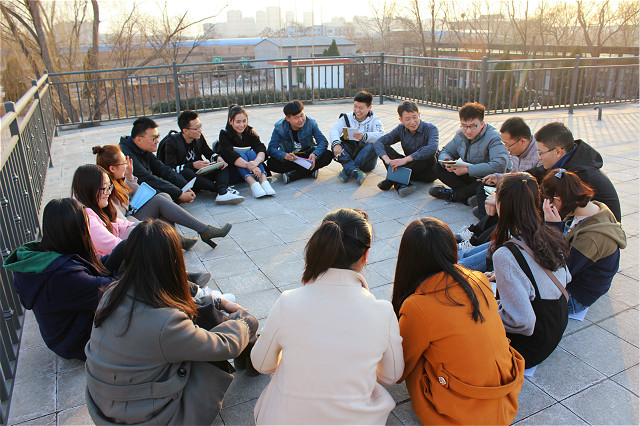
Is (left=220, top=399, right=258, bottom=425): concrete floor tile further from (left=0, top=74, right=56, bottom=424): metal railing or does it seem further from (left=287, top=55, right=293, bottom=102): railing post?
(left=287, top=55, right=293, bottom=102): railing post

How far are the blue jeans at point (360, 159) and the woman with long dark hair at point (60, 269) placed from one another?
3896mm

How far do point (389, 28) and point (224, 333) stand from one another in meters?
31.4

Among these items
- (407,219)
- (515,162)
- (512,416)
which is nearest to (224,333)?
(512,416)

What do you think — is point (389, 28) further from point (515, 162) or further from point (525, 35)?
point (515, 162)

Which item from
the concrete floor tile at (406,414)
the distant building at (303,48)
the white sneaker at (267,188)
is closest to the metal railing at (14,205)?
the concrete floor tile at (406,414)

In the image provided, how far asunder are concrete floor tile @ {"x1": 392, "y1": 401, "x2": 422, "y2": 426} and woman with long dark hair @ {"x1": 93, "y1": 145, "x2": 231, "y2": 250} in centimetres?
236

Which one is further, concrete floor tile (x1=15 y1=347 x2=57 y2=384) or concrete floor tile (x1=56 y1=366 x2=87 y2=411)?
concrete floor tile (x1=15 y1=347 x2=57 y2=384)

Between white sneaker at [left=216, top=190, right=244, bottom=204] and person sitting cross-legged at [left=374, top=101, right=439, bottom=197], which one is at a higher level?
person sitting cross-legged at [left=374, top=101, right=439, bottom=197]

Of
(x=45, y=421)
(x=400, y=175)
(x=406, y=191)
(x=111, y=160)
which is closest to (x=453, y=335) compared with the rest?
(x=45, y=421)

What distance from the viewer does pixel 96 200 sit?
3.24 meters

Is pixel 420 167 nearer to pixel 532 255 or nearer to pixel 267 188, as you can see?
pixel 267 188

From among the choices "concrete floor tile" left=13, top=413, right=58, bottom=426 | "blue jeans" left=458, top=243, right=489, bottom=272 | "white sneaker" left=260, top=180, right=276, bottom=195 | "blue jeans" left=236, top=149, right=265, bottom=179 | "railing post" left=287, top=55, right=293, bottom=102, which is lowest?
"concrete floor tile" left=13, top=413, right=58, bottom=426

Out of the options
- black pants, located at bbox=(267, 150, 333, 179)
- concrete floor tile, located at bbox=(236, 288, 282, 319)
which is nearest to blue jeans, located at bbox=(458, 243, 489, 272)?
concrete floor tile, located at bbox=(236, 288, 282, 319)

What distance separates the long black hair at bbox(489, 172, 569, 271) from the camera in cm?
235
